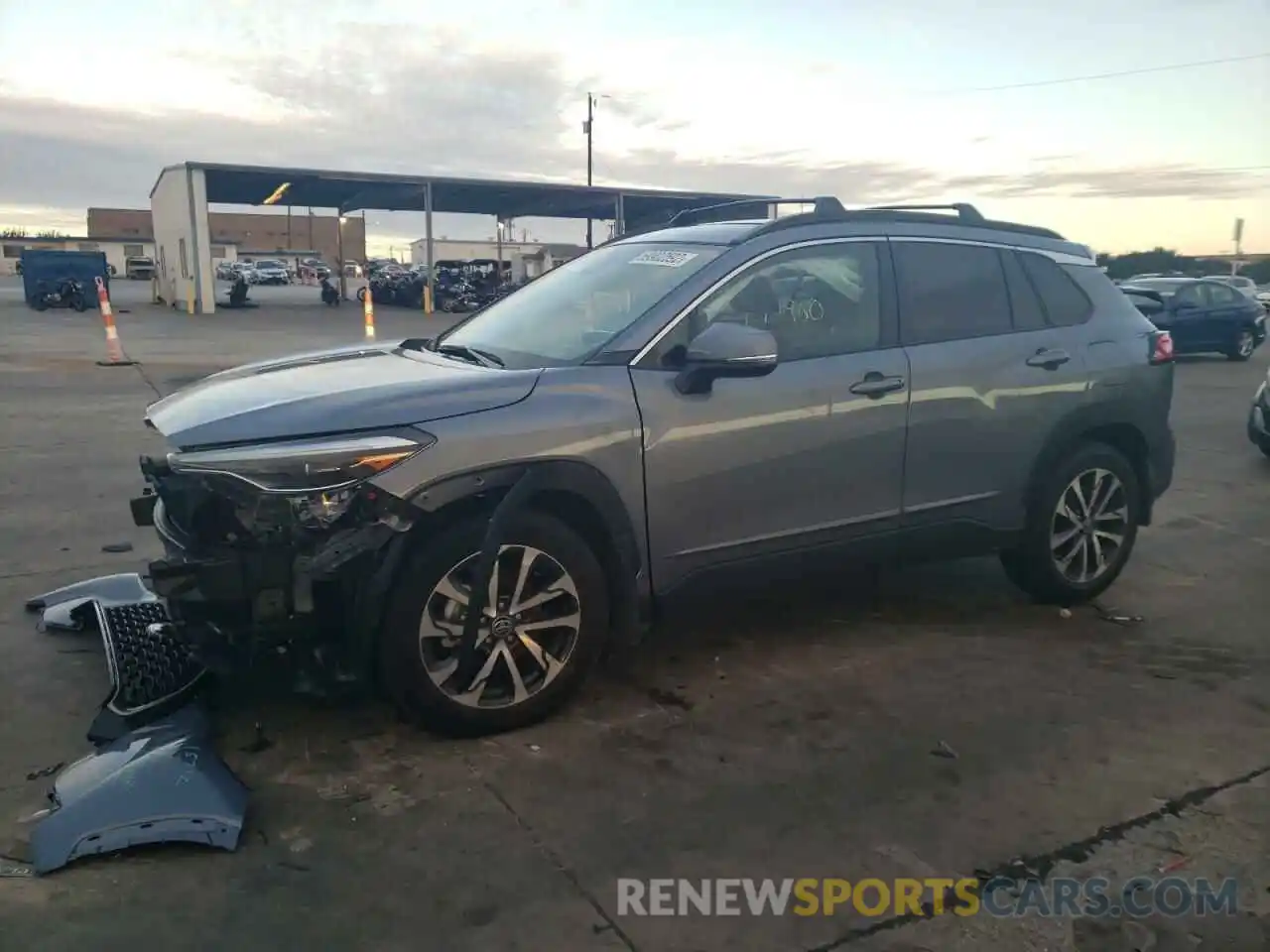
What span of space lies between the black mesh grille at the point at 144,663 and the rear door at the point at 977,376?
301cm

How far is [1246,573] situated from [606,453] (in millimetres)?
4304

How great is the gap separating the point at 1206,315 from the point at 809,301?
18.1 meters

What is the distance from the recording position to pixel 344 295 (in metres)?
45.3

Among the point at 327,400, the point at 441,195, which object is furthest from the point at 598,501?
the point at 441,195

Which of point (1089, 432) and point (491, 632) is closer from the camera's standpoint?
point (491, 632)

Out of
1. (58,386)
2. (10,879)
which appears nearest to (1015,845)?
(10,879)

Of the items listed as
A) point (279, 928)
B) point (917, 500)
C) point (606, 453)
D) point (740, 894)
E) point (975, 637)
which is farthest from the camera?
point (975, 637)

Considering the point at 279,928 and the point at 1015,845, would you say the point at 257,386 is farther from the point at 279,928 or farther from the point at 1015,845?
the point at 1015,845

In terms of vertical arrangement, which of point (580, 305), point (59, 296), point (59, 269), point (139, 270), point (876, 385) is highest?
point (139, 270)

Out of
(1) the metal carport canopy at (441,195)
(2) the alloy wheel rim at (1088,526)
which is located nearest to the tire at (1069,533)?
(2) the alloy wheel rim at (1088,526)

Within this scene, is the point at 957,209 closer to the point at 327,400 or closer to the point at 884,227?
Answer: the point at 884,227

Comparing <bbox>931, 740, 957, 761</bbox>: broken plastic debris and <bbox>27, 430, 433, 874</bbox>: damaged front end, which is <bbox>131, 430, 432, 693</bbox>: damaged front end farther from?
<bbox>931, 740, 957, 761</bbox>: broken plastic debris

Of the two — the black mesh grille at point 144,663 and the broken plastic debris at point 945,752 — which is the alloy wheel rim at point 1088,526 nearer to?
the broken plastic debris at point 945,752

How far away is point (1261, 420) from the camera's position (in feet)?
29.6
